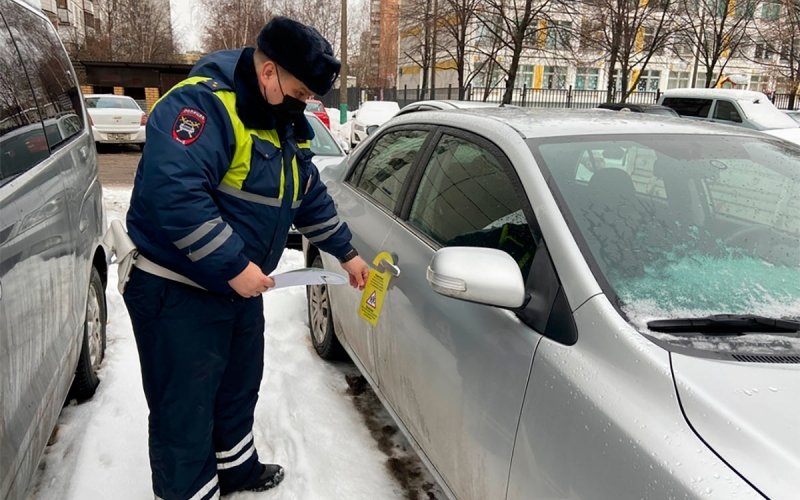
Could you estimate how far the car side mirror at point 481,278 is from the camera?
171 cm

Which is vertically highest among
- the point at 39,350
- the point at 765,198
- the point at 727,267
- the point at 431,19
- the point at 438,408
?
the point at 431,19

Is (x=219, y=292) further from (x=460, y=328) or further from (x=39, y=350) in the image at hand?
(x=460, y=328)

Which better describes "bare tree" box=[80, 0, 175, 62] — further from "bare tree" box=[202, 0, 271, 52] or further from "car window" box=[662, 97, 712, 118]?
"car window" box=[662, 97, 712, 118]

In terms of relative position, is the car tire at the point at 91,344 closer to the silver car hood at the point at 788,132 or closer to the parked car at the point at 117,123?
the silver car hood at the point at 788,132

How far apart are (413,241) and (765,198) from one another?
130 cm

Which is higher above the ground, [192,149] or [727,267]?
[192,149]

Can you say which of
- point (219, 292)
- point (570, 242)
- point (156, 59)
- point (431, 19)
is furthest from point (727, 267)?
point (156, 59)

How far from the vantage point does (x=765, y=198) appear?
2.17 metres

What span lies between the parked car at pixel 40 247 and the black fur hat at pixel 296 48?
0.92m

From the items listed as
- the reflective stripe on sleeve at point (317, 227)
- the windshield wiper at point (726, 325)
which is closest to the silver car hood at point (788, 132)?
the reflective stripe on sleeve at point (317, 227)

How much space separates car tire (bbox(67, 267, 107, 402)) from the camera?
312 centimetres

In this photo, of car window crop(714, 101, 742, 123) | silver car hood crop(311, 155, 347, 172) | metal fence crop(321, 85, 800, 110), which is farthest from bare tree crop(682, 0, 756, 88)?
silver car hood crop(311, 155, 347, 172)

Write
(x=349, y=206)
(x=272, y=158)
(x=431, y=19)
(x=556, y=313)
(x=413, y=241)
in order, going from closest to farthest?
(x=556, y=313), (x=272, y=158), (x=413, y=241), (x=349, y=206), (x=431, y=19)

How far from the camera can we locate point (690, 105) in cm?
1409
